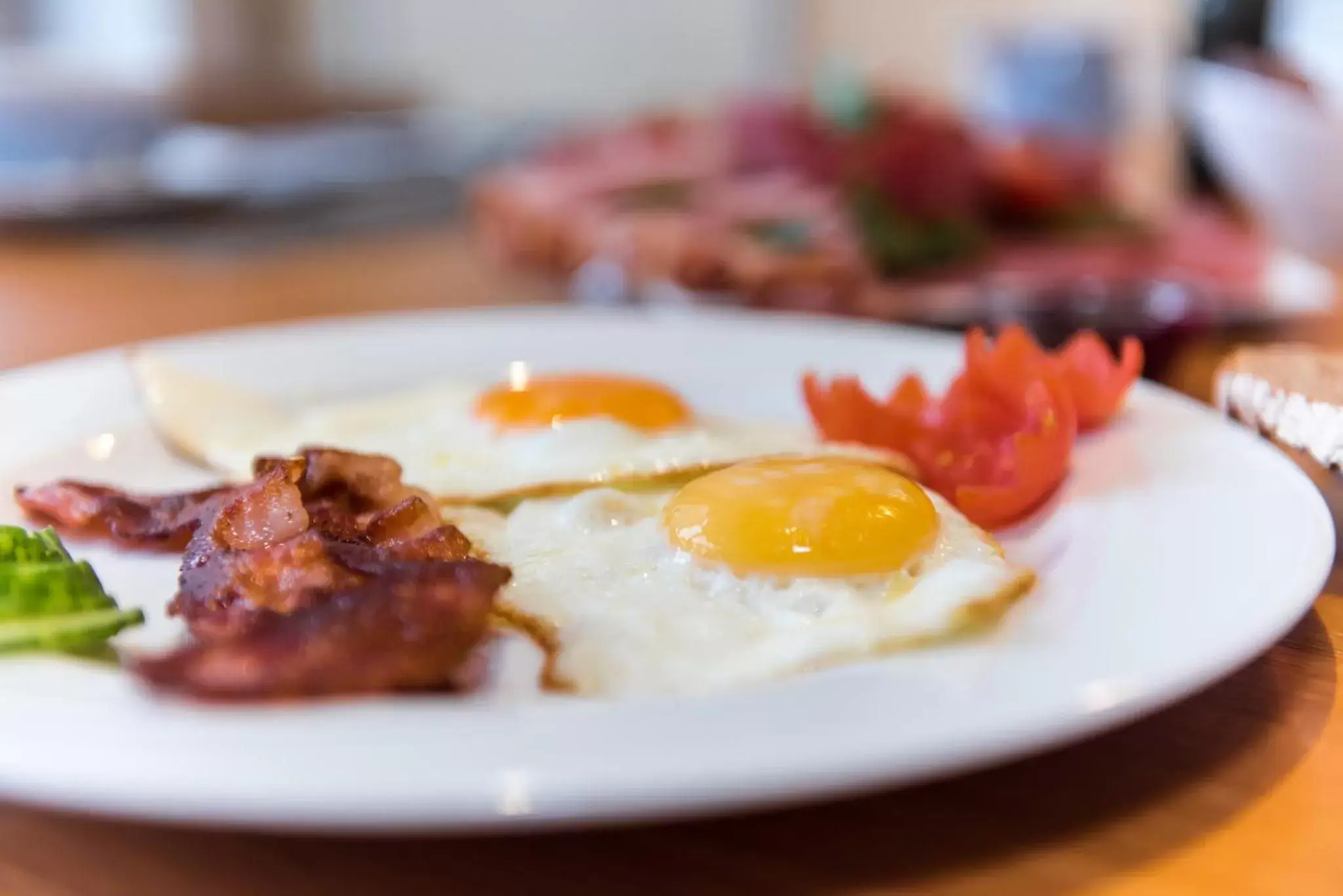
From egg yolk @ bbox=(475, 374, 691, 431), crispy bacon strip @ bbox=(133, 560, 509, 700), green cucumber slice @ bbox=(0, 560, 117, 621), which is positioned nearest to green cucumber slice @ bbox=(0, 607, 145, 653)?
green cucumber slice @ bbox=(0, 560, 117, 621)

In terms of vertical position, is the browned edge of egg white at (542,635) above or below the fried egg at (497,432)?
above

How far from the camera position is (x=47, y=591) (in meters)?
1.15

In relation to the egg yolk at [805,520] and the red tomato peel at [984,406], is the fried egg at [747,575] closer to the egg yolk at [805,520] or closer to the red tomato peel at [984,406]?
the egg yolk at [805,520]

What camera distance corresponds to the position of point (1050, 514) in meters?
1.46

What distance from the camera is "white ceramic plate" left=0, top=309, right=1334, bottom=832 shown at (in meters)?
0.80

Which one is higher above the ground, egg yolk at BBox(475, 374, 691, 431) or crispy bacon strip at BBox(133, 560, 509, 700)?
crispy bacon strip at BBox(133, 560, 509, 700)

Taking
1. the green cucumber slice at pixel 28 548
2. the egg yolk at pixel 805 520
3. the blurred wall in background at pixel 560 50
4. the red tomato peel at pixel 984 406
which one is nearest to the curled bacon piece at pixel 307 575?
the green cucumber slice at pixel 28 548

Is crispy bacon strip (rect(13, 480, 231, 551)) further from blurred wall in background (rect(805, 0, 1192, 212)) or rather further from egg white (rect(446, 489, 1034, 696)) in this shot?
blurred wall in background (rect(805, 0, 1192, 212))

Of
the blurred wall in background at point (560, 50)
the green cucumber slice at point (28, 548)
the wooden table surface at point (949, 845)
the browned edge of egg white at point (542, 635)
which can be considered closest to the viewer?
the wooden table surface at point (949, 845)

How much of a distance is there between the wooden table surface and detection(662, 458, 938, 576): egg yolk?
271 millimetres

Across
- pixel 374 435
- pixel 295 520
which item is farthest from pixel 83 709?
pixel 374 435

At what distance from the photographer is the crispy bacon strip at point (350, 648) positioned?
0.94 metres

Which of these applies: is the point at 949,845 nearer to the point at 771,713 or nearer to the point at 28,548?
the point at 771,713

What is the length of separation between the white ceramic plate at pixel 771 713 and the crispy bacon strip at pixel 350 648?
0.03m
